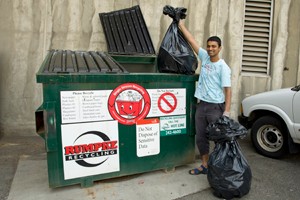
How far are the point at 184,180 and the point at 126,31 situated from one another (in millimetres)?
3160

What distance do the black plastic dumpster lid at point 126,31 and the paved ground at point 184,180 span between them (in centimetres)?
234

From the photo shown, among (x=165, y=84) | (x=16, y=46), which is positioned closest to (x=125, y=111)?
(x=165, y=84)

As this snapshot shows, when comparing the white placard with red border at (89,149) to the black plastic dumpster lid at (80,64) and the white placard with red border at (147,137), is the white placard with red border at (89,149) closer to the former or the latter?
the white placard with red border at (147,137)

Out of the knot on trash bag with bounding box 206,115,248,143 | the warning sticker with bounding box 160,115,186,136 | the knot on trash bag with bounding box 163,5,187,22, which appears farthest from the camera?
the knot on trash bag with bounding box 163,5,187,22

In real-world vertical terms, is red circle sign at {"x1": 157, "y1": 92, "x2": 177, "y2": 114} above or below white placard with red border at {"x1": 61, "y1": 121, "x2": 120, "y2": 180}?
above

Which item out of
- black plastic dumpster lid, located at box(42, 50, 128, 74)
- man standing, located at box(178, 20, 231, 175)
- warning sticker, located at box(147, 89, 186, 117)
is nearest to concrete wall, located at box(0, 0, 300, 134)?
black plastic dumpster lid, located at box(42, 50, 128, 74)

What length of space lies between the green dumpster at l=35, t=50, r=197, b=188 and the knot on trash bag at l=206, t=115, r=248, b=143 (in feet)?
1.79

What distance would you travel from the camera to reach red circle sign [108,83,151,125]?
3.22 m

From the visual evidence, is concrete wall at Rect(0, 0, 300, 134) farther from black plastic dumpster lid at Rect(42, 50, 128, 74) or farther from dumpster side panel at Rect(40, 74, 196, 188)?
dumpster side panel at Rect(40, 74, 196, 188)

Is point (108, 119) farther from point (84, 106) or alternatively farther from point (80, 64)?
point (80, 64)

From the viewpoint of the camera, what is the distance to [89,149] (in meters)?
3.16

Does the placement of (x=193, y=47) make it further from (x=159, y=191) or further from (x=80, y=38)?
(x=80, y=38)

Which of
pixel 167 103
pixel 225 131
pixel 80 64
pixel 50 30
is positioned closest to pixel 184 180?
pixel 225 131

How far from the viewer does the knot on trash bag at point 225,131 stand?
318 cm
